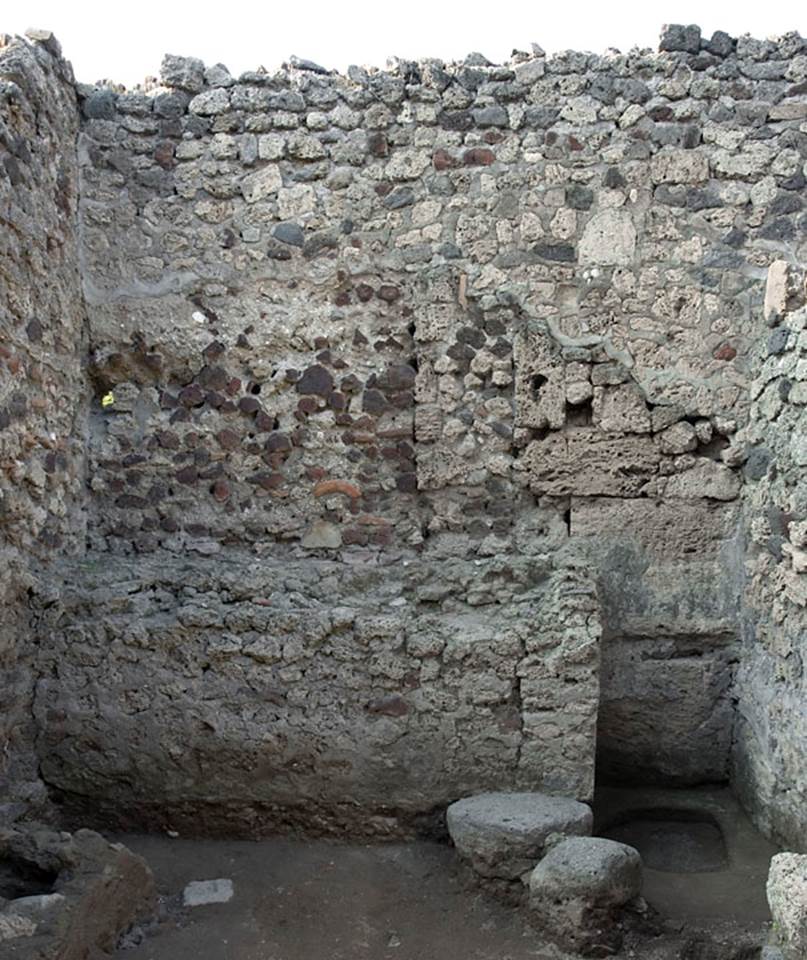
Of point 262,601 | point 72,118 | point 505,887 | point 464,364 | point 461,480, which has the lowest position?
point 505,887

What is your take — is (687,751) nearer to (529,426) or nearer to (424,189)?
(529,426)

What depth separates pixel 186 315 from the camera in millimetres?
4727

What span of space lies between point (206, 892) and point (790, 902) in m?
2.12

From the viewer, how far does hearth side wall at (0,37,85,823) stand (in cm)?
396

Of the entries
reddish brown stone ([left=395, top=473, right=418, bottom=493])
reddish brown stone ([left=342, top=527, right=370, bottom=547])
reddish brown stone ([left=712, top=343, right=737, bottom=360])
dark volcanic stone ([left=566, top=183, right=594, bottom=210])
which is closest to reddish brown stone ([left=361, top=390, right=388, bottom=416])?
reddish brown stone ([left=395, top=473, right=418, bottom=493])

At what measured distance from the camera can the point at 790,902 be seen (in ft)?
9.41

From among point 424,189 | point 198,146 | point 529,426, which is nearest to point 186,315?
point 198,146

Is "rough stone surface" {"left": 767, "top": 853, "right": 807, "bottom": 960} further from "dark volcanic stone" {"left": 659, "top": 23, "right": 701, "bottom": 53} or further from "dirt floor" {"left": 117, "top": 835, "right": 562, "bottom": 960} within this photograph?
"dark volcanic stone" {"left": 659, "top": 23, "right": 701, "bottom": 53}

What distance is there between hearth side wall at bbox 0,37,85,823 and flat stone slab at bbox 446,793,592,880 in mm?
1754

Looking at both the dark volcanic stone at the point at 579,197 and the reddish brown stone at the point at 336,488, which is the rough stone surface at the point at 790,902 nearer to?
the reddish brown stone at the point at 336,488

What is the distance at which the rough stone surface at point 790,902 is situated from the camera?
2.82m

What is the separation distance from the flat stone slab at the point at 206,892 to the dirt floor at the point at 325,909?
0.03 m

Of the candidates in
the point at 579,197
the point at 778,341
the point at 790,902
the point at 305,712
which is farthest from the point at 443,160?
the point at 790,902

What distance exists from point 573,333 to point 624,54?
1.41 meters
